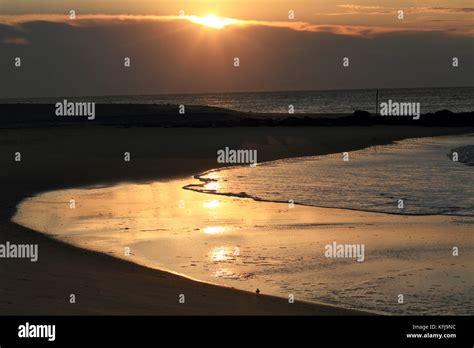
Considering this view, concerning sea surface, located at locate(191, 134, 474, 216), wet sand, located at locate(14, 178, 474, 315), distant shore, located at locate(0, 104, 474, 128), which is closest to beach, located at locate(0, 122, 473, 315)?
wet sand, located at locate(14, 178, 474, 315)

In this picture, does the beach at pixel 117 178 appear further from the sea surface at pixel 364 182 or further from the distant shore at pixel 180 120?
the distant shore at pixel 180 120

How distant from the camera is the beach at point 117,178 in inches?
443

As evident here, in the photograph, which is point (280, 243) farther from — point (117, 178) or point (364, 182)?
point (117, 178)

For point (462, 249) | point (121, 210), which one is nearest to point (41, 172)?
point (121, 210)

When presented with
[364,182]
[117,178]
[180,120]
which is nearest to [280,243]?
[364,182]

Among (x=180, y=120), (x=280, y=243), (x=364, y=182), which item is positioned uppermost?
(x=180, y=120)

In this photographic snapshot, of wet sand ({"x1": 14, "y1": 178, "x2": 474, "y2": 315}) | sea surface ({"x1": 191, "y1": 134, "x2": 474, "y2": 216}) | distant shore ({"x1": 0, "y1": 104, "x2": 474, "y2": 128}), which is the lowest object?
wet sand ({"x1": 14, "y1": 178, "x2": 474, "y2": 315})

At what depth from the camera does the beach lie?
11258 mm

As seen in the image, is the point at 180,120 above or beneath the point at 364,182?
above

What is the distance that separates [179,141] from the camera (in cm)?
4469

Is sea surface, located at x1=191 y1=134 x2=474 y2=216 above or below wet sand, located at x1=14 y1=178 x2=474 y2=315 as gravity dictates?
above

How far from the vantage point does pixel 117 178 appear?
27984 mm

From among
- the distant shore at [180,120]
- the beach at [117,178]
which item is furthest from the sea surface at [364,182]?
the distant shore at [180,120]

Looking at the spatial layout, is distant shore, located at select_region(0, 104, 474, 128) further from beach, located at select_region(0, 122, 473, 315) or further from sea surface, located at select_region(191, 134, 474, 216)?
sea surface, located at select_region(191, 134, 474, 216)
